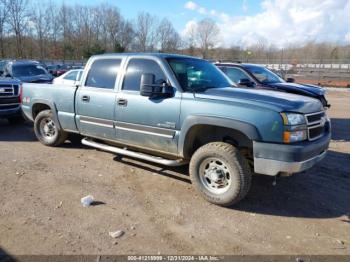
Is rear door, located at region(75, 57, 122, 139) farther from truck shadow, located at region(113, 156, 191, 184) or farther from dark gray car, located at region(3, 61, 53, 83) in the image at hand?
dark gray car, located at region(3, 61, 53, 83)

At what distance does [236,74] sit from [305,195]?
16.6 feet

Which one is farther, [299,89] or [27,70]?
[27,70]

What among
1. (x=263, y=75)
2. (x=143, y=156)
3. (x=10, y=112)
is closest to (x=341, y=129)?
(x=263, y=75)

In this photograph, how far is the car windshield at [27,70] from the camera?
1220 centimetres

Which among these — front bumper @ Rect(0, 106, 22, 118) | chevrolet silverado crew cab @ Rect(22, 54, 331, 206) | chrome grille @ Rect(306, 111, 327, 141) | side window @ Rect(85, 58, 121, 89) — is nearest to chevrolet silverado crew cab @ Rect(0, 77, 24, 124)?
front bumper @ Rect(0, 106, 22, 118)

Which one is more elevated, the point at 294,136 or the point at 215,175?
the point at 294,136

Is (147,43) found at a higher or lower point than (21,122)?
higher

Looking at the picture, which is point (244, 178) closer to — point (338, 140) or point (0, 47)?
point (338, 140)

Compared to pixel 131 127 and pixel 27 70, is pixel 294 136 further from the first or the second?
pixel 27 70

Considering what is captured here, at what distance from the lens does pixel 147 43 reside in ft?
245

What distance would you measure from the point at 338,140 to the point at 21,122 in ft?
29.8

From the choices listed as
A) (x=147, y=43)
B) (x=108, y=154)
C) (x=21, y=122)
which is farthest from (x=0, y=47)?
(x=108, y=154)

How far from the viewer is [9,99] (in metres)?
8.66

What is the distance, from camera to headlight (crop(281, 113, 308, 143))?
12.0 feet
